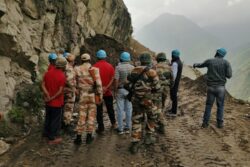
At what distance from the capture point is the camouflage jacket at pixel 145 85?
8516 millimetres

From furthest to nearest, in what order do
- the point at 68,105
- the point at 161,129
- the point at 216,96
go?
1. the point at 216,96
2. the point at 161,129
3. the point at 68,105

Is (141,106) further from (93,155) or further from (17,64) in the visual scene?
(17,64)

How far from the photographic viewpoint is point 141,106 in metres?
8.67

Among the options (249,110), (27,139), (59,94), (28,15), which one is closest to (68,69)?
(59,94)

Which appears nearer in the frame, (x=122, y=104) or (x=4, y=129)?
(x=4, y=129)

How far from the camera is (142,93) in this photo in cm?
859

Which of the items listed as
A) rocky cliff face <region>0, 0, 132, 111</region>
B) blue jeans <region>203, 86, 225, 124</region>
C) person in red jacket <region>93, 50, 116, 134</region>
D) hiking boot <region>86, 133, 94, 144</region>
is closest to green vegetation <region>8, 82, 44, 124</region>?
rocky cliff face <region>0, 0, 132, 111</region>

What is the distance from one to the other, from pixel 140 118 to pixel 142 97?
482 millimetres

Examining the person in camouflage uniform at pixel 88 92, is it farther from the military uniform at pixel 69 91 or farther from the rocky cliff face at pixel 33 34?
the rocky cliff face at pixel 33 34

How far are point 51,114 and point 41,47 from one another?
14.8ft

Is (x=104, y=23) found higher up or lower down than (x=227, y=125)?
higher up

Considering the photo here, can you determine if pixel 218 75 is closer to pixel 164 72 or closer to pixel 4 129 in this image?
pixel 164 72

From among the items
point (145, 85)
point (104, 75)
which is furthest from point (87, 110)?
point (145, 85)

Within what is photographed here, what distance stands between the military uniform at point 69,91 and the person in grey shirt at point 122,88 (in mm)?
1138
